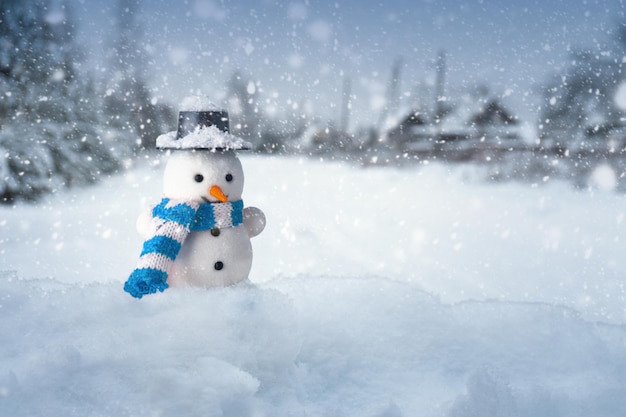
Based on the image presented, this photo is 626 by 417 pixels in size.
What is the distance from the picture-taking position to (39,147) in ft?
19.9

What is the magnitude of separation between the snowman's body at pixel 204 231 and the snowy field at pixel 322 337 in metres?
0.11

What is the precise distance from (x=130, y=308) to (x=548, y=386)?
1.64m

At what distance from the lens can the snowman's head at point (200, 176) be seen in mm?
2441

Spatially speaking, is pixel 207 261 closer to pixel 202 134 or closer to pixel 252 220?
pixel 252 220

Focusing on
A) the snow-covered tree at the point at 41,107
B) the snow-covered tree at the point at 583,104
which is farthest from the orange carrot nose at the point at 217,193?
the snow-covered tree at the point at 583,104

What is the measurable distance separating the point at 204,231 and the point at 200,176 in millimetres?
242

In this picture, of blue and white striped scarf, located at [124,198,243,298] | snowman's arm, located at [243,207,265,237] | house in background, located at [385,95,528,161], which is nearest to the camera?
blue and white striped scarf, located at [124,198,243,298]

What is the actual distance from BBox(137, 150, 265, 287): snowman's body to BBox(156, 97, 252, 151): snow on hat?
0.23ft

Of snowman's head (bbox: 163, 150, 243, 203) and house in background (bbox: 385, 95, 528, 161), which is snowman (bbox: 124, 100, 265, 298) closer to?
snowman's head (bbox: 163, 150, 243, 203)

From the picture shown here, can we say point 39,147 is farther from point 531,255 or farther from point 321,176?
point 531,255

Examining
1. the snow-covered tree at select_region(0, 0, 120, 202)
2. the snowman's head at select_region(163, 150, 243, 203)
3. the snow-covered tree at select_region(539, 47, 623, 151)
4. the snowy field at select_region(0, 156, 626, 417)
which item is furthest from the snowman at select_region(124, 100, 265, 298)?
the snow-covered tree at select_region(539, 47, 623, 151)

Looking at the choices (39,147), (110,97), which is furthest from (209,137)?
(110,97)

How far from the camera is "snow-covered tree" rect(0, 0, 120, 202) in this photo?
5969 millimetres

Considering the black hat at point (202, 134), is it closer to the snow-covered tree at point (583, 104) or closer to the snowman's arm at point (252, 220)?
the snowman's arm at point (252, 220)
